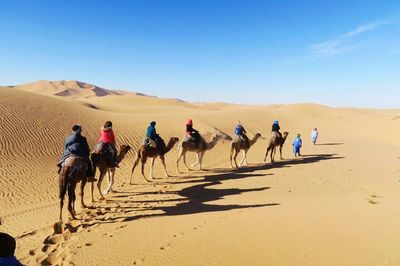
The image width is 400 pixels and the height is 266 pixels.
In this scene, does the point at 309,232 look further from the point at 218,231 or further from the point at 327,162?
the point at 327,162

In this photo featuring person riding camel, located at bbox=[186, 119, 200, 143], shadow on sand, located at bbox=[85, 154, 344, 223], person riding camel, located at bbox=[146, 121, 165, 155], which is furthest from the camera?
person riding camel, located at bbox=[186, 119, 200, 143]

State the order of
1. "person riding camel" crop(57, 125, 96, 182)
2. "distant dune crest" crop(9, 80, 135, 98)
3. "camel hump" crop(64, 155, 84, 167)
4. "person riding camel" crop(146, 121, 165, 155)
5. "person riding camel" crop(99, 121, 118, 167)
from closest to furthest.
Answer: "camel hump" crop(64, 155, 84, 167) → "person riding camel" crop(57, 125, 96, 182) → "person riding camel" crop(99, 121, 118, 167) → "person riding camel" crop(146, 121, 165, 155) → "distant dune crest" crop(9, 80, 135, 98)

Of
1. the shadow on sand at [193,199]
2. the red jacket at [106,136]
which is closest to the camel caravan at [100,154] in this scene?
the red jacket at [106,136]

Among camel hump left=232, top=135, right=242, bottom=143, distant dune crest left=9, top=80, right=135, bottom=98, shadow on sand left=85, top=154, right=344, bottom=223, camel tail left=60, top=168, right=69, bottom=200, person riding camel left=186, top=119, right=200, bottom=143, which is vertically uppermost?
distant dune crest left=9, top=80, right=135, bottom=98

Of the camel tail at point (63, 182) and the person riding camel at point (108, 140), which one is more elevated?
the person riding camel at point (108, 140)

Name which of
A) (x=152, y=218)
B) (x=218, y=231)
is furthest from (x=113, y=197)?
(x=218, y=231)

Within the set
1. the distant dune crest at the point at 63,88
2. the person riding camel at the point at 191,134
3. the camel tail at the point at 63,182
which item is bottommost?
the camel tail at the point at 63,182

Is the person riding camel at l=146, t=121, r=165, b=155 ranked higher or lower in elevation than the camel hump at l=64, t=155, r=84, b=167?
higher

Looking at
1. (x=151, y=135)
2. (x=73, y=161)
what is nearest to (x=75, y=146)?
(x=73, y=161)

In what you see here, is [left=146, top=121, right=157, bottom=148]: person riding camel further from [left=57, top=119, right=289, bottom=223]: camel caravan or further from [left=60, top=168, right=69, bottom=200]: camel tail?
[left=60, top=168, right=69, bottom=200]: camel tail

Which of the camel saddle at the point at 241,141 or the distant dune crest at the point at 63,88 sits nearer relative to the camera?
the camel saddle at the point at 241,141

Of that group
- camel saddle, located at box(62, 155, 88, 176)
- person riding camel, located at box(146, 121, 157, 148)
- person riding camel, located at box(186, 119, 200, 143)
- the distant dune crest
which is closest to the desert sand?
camel saddle, located at box(62, 155, 88, 176)

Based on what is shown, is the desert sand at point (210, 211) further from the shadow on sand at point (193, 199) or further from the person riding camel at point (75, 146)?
the person riding camel at point (75, 146)

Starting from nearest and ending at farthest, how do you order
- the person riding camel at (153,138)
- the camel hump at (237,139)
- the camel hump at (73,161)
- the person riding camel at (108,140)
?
the camel hump at (73,161) → the person riding camel at (108,140) → the person riding camel at (153,138) → the camel hump at (237,139)
